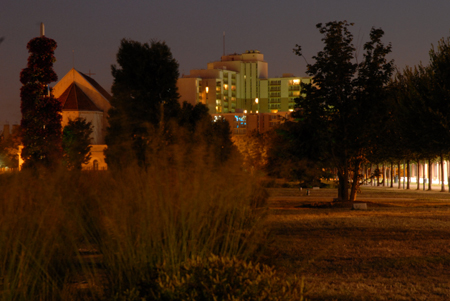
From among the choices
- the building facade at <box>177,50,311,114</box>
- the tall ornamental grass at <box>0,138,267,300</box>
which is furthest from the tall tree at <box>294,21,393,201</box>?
the building facade at <box>177,50,311,114</box>

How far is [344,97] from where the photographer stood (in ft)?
73.8

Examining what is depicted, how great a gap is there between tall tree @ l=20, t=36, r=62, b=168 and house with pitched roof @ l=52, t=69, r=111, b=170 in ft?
209

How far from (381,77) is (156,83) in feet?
48.5

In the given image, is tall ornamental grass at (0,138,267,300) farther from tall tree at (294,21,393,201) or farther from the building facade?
the building facade

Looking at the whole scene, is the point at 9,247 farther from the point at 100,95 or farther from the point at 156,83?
the point at 100,95

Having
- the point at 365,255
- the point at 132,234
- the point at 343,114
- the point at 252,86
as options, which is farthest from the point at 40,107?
the point at 252,86

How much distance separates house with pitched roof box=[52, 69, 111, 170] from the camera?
3679 inches

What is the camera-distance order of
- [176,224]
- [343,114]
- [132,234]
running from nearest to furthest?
[132,234] → [176,224] → [343,114]

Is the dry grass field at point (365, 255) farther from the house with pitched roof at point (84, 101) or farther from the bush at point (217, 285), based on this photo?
the house with pitched roof at point (84, 101)

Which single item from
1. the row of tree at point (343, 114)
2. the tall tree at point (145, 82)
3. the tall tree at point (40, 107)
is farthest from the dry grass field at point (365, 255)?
the tall tree at point (145, 82)

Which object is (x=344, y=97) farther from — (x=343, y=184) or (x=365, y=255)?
(x=365, y=255)

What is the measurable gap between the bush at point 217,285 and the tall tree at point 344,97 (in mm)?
17723

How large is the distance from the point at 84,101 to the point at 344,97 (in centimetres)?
8106

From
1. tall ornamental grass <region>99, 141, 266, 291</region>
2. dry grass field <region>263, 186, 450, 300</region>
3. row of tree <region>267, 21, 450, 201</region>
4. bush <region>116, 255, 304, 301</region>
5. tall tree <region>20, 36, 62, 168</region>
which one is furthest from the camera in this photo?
tall tree <region>20, 36, 62, 168</region>
